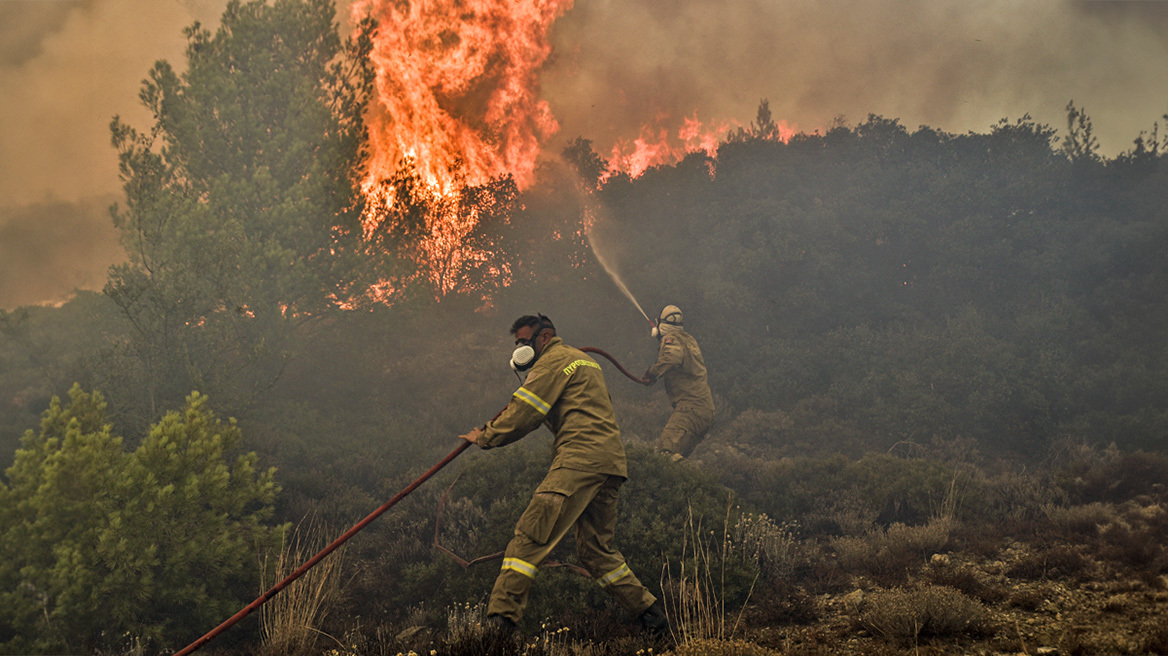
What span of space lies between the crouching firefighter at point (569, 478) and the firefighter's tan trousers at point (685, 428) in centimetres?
470

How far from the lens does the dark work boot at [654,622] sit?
4984mm

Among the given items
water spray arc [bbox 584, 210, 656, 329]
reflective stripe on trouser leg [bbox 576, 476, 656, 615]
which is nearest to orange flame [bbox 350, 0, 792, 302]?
water spray arc [bbox 584, 210, 656, 329]

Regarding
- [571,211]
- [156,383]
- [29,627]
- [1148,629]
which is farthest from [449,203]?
[1148,629]

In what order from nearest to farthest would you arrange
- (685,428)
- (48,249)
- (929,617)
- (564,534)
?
(929,617) < (564,534) < (685,428) < (48,249)

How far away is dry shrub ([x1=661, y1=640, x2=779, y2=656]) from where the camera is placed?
3.97 metres

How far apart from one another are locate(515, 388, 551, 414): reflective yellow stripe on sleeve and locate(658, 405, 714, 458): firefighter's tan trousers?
16.5ft

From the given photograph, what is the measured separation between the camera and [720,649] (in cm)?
400

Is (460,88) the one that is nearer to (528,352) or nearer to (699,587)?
(528,352)

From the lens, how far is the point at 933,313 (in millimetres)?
18203

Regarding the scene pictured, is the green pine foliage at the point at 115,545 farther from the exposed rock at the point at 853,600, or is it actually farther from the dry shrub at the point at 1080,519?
the dry shrub at the point at 1080,519

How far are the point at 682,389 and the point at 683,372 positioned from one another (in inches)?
11.1

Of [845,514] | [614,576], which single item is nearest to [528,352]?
[614,576]

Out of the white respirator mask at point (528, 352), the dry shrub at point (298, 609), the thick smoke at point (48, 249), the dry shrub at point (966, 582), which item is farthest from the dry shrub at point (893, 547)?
the thick smoke at point (48, 249)

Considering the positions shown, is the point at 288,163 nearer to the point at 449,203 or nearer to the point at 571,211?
the point at 449,203
